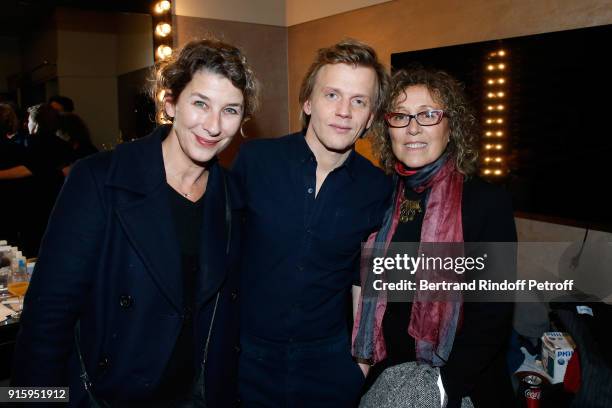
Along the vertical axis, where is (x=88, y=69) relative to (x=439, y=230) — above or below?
above

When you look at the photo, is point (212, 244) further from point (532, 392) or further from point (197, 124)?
point (532, 392)

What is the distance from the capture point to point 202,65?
4.54 ft

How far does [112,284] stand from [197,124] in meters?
0.52

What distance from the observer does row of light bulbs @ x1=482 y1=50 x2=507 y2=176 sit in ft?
10.1

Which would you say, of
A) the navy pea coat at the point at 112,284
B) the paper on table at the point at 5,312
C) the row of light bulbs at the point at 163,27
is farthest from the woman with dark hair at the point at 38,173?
the navy pea coat at the point at 112,284

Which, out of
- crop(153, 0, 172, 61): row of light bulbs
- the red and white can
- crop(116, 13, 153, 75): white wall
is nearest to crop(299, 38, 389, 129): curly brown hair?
the red and white can

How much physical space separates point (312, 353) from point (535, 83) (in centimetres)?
226

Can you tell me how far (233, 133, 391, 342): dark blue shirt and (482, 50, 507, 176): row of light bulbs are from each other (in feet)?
5.47

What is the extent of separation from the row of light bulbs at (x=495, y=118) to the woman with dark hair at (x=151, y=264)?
2.15 metres

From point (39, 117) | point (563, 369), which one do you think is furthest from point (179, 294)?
point (39, 117)

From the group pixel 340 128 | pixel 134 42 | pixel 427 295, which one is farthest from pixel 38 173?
pixel 427 295

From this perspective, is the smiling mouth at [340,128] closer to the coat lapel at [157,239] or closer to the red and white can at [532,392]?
the coat lapel at [157,239]

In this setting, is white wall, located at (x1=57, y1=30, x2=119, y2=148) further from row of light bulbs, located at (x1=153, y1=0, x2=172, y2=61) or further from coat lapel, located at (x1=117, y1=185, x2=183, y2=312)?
coat lapel, located at (x1=117, y1=185, x2=183, y2=312)

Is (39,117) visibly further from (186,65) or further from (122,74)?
(186,65)
